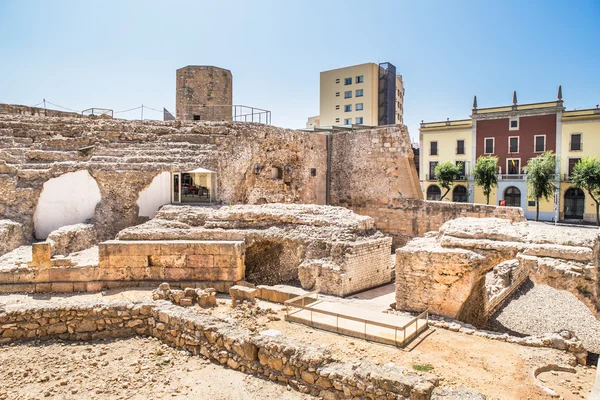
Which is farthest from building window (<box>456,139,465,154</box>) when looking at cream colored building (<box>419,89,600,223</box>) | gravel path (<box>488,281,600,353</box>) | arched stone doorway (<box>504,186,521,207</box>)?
gravel path (<box>488,281,600,353</box>)

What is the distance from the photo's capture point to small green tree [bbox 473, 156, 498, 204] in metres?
29.1

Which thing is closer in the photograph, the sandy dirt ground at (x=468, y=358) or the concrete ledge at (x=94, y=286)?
the sandy dirt ground at (x=468, y=358)

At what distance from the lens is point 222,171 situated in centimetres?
1452

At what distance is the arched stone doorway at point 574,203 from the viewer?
2777 centimetres

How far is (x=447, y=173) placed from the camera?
31.5 metres

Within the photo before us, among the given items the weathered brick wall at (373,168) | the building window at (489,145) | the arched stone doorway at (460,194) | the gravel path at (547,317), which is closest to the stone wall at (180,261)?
the gravel path at (547,317)

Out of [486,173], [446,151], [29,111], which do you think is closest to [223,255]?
[29,111]

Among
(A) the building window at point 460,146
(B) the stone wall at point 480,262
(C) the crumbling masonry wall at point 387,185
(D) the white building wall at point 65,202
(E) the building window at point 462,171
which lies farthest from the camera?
(A) the building window at point 460,146

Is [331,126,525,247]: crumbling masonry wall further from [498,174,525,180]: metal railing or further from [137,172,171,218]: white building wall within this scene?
[498,174,525,180]: metal railing

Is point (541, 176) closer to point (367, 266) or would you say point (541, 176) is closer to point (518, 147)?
point (518, 147)

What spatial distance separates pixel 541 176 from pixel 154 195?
23441 millimetres

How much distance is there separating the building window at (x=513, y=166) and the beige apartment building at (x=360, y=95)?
1341 cm

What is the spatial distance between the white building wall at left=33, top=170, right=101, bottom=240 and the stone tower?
366 inches

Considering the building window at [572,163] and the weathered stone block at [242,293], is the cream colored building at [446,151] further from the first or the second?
the weathered stone block at [242,293]
